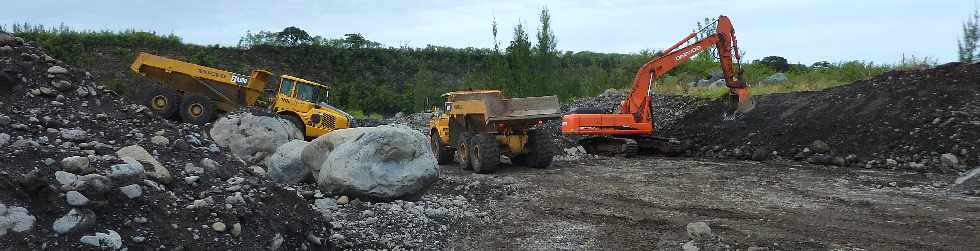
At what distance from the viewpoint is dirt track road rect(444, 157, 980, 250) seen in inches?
250

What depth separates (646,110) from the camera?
15297 millimetres

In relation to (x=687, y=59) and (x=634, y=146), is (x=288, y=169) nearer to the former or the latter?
(x=634, y=146)

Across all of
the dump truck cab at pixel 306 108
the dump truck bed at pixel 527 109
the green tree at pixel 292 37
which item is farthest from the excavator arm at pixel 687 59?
the green tree at pixel 292 37

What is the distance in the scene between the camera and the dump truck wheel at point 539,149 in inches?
499

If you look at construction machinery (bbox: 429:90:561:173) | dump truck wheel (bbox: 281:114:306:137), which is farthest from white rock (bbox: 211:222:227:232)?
dump truck wheel (bbox: 281:114:306:137)

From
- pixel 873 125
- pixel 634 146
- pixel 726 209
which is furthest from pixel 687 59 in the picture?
pixel 726 209

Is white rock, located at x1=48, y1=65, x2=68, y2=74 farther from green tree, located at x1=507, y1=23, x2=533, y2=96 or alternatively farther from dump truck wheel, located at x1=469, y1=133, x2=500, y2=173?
green tree, located at x1=507, y1=23, x2=533, y2=96

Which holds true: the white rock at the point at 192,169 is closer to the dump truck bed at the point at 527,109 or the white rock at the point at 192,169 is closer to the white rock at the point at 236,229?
the white rock at the point at 236,229

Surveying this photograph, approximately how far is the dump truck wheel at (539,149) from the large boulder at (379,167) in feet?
16.8

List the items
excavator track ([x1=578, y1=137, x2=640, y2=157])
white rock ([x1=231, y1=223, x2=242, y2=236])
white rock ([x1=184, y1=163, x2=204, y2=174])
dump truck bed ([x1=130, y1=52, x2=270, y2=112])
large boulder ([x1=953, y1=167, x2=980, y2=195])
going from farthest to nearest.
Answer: dump truck bed ([x1=130, y1=52, x2=270, y2=112])
excavator track ([x1=578, y1=137, x2=640, y2=157])
large boulder ([x1=953, y1=167, x2=980, y2=195])
white rock ([x1=184, y1=163, x2=204, y2=174])
white rock ([x1=231, y1=223, x2=242, y2=236])

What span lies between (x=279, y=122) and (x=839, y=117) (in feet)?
35.1

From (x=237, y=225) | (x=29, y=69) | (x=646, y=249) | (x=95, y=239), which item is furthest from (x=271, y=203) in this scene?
(x=646, y=249)

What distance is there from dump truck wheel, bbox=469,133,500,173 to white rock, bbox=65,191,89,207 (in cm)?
787

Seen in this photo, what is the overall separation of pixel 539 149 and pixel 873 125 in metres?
6.27
